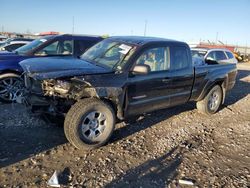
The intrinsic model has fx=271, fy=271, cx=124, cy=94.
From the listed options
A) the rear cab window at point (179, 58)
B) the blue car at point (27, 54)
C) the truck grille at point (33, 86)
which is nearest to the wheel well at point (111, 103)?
the truck grille at point (33, 86)

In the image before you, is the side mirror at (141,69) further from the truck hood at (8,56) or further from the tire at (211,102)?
the truck hood at (8,56)

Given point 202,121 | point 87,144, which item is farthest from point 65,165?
point 202,121

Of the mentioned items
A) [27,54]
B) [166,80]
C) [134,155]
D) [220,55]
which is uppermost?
[27,54]

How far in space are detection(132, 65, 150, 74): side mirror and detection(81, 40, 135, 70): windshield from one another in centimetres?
22

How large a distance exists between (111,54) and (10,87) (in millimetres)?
2985

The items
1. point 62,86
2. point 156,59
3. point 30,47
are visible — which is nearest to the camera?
point 62,86

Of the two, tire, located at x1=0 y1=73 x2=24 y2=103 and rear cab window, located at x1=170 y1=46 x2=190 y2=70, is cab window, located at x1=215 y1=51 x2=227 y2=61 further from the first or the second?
tire, located at x1=0 y1=73 x2=24 y2=103

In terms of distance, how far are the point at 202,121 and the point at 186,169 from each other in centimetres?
261

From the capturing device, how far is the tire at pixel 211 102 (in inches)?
266

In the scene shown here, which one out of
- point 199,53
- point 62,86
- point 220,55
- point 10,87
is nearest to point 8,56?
point 10,87

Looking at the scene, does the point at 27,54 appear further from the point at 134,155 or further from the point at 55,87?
the point at 134,155

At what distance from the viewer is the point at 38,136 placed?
4812 mm

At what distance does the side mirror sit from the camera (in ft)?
15.3

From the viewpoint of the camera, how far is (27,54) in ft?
22.8
